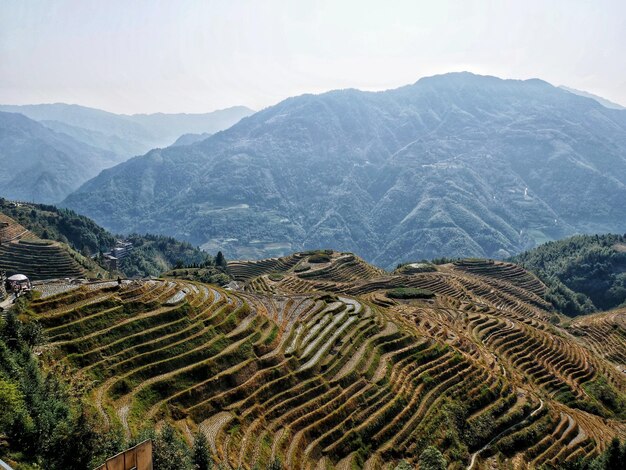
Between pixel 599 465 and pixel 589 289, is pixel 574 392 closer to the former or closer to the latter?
pixel 599 465

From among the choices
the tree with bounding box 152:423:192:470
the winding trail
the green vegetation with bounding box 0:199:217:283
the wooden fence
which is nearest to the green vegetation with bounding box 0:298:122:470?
the tree with bounding box 152:423:192:470

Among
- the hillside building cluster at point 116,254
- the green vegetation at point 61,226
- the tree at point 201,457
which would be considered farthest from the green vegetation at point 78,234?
the tree at point 201,457

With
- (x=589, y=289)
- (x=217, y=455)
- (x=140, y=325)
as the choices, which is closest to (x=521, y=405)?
(x=217, y=455)

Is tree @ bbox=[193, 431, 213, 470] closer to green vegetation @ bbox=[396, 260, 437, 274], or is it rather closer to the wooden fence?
the wooden fence

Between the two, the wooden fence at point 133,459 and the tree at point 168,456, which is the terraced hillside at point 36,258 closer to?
the tree at point 168,456

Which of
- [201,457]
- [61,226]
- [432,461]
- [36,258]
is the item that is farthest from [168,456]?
Answer: [61,226]
